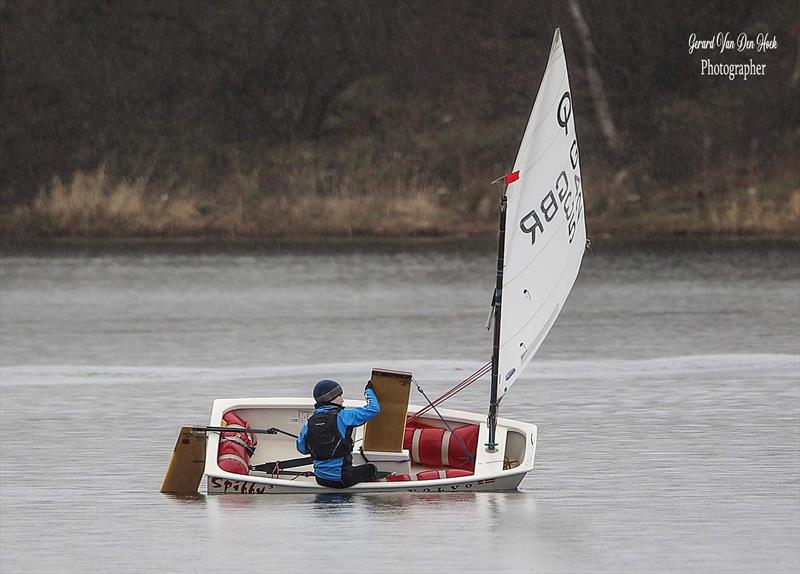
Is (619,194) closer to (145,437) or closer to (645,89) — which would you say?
(645,89)

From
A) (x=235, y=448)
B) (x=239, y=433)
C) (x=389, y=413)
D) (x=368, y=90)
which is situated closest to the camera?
(x=389, y=413)

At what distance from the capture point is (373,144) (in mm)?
57344

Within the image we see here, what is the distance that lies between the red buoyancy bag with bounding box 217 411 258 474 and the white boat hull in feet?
0.33

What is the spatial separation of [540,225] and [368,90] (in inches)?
1802

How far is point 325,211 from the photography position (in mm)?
53469

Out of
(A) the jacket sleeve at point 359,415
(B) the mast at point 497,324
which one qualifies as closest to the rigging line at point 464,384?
(B) the mast at point 497,324

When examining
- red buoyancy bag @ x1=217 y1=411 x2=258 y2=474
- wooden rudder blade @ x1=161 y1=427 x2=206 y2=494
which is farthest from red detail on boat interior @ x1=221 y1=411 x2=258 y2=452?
wooden rudder blade @ x1=161 y1=427 x2=206 y2=494

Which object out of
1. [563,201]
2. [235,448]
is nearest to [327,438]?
[235,448]

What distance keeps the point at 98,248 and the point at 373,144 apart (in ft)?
34.6

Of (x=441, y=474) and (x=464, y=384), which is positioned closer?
(x=441, y=474)

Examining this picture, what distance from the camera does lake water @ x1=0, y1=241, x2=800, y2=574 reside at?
13930mm

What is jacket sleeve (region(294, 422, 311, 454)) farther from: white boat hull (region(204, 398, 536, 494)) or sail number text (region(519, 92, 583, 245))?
sail number text (region(519, 92, 583, 245))

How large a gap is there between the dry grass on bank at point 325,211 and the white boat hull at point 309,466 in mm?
35567

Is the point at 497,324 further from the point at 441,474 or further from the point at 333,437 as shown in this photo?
the point at 333,437
